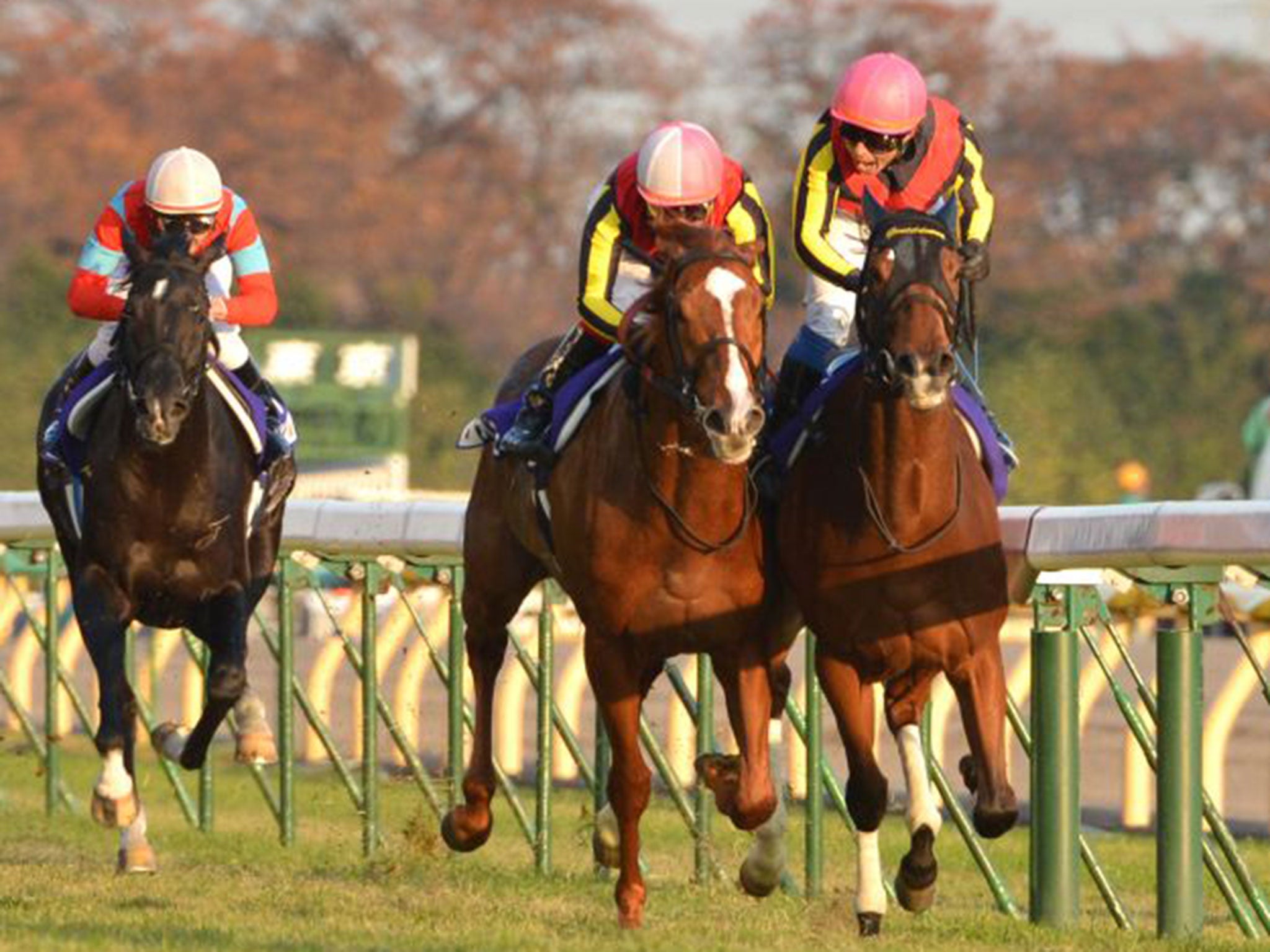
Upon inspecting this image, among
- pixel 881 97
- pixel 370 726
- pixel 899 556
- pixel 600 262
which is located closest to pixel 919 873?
pixel 899 556

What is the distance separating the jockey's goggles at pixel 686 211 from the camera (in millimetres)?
9281

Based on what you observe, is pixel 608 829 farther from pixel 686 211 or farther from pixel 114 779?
pixel 686 211

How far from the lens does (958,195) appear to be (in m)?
9.22

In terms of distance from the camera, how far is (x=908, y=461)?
28.4 feet

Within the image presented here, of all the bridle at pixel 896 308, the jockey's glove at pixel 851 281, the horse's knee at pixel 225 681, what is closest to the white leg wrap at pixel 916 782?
the bridle at pixel 896 308

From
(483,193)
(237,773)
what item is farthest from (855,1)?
(237,773)

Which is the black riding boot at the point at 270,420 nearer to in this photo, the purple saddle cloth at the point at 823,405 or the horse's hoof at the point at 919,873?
the purple saddle cloth at the point at 823,405

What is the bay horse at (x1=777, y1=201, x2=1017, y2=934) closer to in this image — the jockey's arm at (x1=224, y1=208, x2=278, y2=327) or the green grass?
the green grass

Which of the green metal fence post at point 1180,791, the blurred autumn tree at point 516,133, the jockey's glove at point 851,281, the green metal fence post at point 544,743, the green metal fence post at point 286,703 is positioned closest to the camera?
the green metal fence post at point 1180,791

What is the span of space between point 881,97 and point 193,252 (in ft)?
6.97

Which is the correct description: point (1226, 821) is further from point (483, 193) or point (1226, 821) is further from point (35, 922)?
point (483, 193)

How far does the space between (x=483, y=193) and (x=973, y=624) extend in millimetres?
58951

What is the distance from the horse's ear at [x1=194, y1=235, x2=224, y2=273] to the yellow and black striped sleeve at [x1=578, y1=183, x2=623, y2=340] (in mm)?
1109

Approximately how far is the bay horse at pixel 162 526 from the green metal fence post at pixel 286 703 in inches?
43.8
